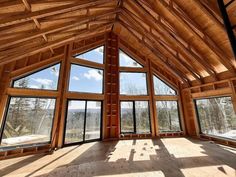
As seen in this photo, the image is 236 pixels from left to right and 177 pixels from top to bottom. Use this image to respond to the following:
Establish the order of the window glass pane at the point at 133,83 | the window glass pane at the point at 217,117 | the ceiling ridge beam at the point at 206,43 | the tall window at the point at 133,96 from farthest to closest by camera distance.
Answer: the window glass pane at the point at 133,83
the tall window at the point at 133,96
the window glass pane at the point at 217,117
the ceiling ridge beam at the point at 206,43

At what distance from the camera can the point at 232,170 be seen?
335 cm

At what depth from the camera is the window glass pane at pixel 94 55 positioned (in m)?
7.48

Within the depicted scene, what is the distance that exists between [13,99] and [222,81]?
945 cm

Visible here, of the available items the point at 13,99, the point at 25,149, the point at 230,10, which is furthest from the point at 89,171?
the point at 230,10

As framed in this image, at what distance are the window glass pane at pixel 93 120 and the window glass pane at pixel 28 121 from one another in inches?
71.8

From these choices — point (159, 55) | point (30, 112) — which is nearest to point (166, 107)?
point (159, 55)

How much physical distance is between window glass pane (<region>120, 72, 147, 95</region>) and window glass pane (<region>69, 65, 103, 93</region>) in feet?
4.83

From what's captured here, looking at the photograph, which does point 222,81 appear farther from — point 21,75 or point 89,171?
point 21,75

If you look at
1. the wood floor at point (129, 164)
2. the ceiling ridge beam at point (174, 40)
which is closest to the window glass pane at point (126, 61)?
the ceiling ridge beam at point (174, 40)

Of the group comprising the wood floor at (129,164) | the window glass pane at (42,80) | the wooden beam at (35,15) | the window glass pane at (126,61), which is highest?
the window glass pane at (126,61)

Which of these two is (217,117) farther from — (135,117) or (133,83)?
(133,83)

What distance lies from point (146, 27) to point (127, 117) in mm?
5274

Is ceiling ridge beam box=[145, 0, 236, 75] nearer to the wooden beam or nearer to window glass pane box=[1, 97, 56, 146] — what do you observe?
the wooden beam

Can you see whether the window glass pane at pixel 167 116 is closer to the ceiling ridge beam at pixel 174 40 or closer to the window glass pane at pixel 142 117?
the window glass pane at pixel 142 117
